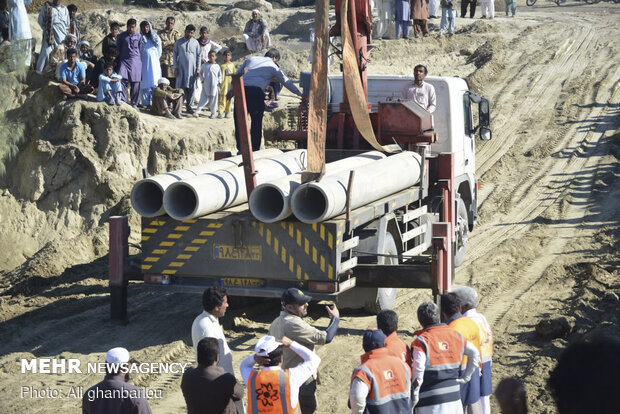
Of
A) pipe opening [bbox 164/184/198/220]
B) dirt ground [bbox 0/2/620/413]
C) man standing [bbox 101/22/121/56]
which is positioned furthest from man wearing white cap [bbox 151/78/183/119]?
pipe opening [bbox 164/184/198/220]

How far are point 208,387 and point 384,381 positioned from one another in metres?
1.24

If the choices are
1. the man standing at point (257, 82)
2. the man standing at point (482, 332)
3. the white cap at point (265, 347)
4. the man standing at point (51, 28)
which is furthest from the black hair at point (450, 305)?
the man standing at point (51, 28)

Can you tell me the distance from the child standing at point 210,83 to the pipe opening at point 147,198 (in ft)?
28.7

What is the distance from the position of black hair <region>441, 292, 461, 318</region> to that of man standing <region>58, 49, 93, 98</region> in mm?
12075

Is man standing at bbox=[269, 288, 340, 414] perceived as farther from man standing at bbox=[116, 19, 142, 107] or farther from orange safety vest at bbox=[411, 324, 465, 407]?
man standing at bbox=[116, 19, 142, 107]

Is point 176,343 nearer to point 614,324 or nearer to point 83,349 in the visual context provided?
point 83,349

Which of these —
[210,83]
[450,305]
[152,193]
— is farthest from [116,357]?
[210,83]

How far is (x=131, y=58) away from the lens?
18.5 metres

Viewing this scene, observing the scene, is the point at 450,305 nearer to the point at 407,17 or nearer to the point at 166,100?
the point at 166,100

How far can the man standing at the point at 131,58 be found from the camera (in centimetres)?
1844

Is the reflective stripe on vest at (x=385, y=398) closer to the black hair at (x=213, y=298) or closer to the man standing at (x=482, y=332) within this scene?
the man standing at (x=482, y=332)

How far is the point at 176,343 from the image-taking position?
1106cm

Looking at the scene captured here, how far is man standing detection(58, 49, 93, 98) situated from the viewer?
17688mm

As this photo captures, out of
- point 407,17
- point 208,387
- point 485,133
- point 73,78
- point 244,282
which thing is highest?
point 407,17
